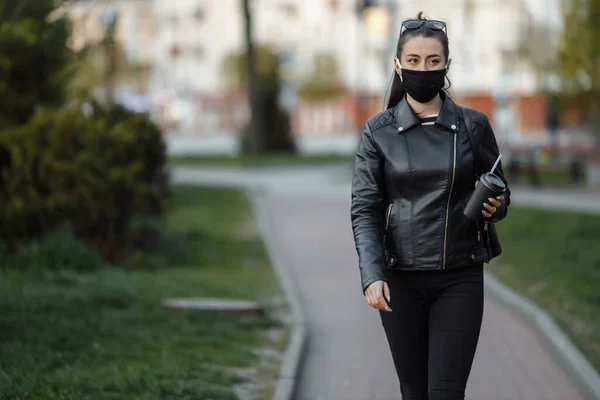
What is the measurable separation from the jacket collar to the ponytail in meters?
0.19

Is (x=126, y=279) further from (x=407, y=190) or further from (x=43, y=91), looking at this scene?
(x=407, y=190)

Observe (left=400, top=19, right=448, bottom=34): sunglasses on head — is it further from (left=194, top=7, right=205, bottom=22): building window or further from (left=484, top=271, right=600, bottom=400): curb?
(left=194, top=7, right=205, bottom=22): building window

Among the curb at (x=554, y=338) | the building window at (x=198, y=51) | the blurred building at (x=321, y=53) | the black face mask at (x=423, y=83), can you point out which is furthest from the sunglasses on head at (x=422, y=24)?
the building window at (x=198, y=51)

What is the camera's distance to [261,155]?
1576 inches

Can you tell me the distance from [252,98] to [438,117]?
35.1 meters

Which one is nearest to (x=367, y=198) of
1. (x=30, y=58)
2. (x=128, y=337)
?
(x=128, y=337)

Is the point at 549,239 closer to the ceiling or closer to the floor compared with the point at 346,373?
closer to the floor

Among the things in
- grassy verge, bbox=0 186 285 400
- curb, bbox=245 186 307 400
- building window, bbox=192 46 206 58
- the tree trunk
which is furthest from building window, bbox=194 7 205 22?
grassy verge, bbox=0 186 285 400

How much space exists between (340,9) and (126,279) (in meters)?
66.2

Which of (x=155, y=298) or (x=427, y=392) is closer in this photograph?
(x=427, y=392)

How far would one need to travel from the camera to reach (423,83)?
4.43 meters

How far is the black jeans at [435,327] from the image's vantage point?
4.38 m

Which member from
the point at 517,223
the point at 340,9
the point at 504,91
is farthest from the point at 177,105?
the point at 517,223

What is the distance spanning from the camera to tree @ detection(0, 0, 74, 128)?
12234mm
